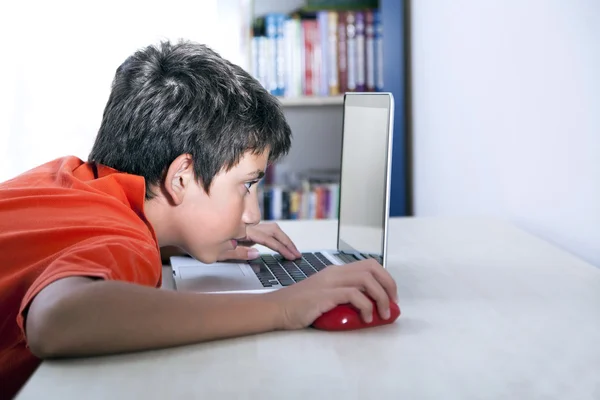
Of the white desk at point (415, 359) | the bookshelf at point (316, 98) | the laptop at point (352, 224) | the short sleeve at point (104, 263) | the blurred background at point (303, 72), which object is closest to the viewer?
the white desk at point (415, 359)

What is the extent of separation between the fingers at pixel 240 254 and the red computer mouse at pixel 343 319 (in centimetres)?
41

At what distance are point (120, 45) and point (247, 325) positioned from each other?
2053mm

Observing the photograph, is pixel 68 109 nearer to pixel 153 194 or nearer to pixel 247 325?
pixel 153 194

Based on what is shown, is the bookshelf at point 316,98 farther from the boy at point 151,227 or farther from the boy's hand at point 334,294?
the boy's hand at point 334,294

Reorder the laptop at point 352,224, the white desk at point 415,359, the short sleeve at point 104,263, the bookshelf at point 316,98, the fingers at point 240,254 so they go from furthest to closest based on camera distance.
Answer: the bookshelf at point 316,98 < the fingers at point 240,254 < the laptop at point 352,224 < the short sleeve at point 104,263 < the white desk at point 415,359

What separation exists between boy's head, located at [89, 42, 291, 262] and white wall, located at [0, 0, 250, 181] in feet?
4.92

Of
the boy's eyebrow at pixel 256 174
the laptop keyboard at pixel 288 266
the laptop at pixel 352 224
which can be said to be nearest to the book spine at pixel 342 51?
the laptop at pixel 352 224

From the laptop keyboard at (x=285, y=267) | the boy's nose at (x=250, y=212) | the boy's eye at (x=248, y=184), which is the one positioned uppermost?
the boy's eye at (x=248, y=184)

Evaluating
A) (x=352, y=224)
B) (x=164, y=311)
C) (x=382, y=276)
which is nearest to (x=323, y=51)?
(x=352, y=224)

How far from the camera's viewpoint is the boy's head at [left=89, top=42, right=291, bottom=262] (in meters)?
1.11

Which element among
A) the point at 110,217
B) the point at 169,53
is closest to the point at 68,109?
the point at 169,53

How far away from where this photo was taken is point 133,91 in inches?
45.3

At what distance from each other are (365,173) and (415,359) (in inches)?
20.8

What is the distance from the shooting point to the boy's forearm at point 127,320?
722mm
